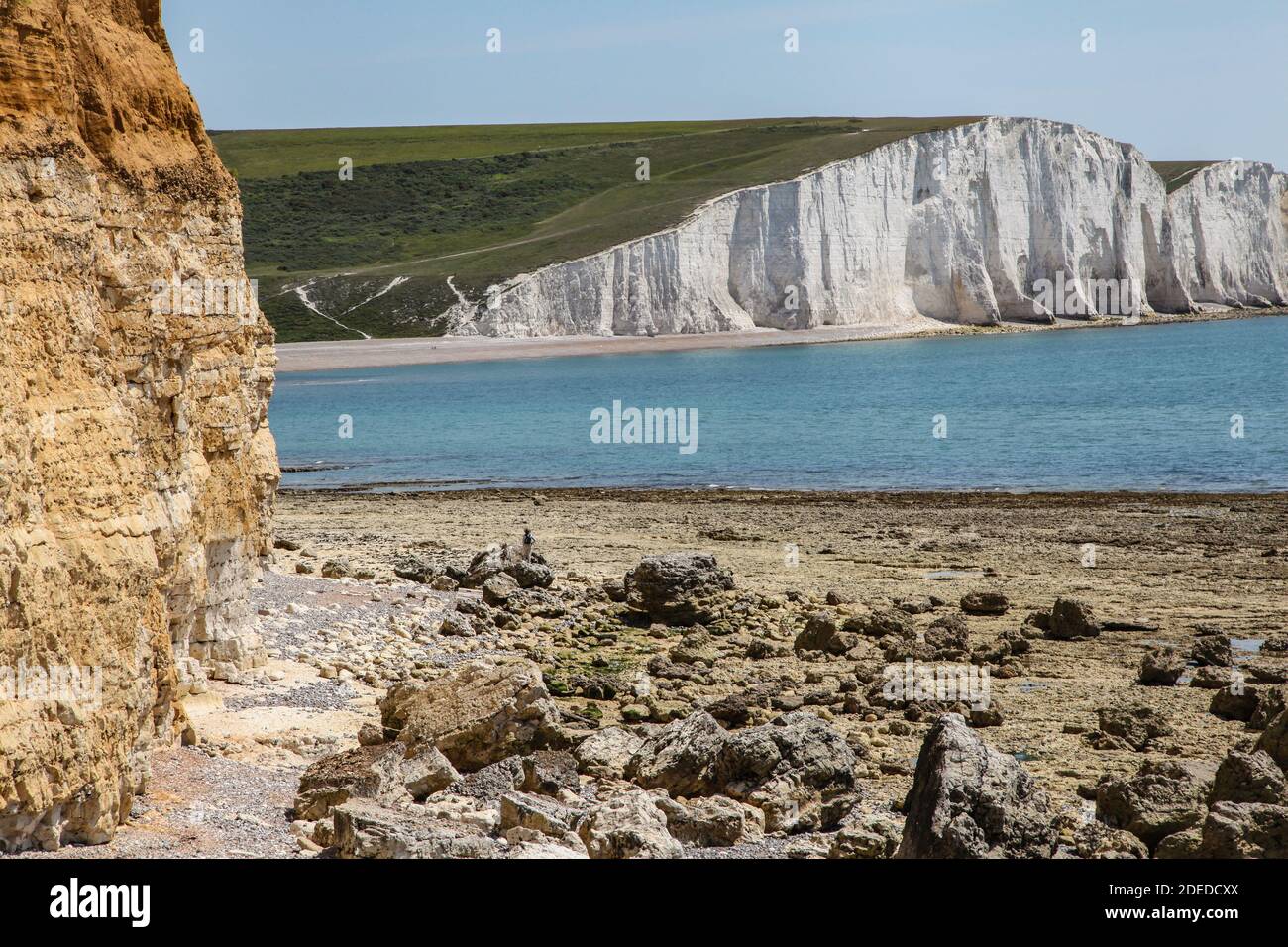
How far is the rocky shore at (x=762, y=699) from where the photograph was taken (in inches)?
289

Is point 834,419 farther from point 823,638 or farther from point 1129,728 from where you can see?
point 1129,728

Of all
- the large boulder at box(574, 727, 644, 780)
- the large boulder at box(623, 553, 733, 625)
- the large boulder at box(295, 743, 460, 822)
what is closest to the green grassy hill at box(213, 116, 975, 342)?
the large boulder at box(623, 553, 733, 625)

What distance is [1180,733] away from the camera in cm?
1030

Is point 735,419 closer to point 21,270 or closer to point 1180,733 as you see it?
point 1180,733

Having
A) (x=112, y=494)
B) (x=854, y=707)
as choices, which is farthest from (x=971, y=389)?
(x=112, y=494)

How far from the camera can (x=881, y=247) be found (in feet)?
288

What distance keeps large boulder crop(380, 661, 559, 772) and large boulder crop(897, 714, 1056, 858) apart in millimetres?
2991

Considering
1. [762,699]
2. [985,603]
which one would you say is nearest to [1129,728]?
[762,699]

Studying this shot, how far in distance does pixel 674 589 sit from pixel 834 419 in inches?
1233

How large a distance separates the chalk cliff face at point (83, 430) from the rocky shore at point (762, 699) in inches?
22.7

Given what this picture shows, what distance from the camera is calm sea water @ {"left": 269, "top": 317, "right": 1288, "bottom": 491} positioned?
32.3m

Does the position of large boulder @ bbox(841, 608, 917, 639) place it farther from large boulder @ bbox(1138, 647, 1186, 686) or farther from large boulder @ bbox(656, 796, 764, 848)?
large boulder @ bbox(656, 796, 764, 848)

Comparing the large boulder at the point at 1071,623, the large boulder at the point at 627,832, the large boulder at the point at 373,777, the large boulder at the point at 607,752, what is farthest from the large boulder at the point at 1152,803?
the large boulder at the point at 1071,623

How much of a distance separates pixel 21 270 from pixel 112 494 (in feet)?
3.85
